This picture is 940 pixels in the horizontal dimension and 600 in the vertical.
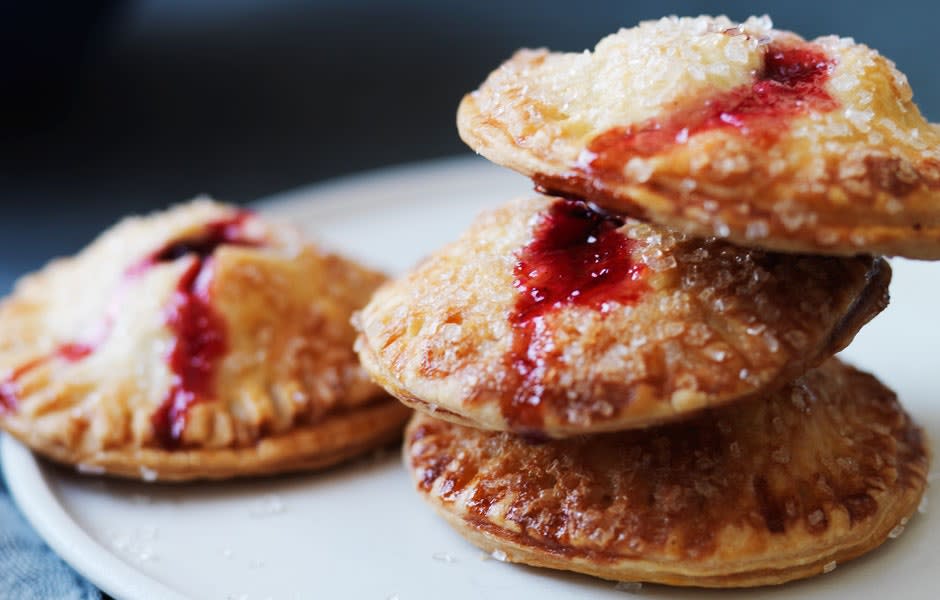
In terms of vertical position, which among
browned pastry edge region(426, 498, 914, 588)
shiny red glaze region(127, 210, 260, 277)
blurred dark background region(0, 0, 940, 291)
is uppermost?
shiny red glaze region(127, 210, 260, 277)

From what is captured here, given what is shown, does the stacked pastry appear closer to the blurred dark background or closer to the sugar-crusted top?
the sugar-crusted top

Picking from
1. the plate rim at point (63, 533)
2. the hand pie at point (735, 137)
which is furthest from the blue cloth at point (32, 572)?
the hand pie at point (735, 137)

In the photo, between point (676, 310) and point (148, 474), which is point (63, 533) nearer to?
point (148, 474)

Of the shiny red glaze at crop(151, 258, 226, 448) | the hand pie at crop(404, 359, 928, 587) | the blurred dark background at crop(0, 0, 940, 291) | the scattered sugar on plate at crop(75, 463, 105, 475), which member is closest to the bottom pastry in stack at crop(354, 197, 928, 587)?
the hand pie at crop(404, 359, 928, 587)

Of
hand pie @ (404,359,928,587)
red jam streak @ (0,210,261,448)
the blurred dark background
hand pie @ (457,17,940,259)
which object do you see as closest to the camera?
hand pie @ (457,17,940,259)

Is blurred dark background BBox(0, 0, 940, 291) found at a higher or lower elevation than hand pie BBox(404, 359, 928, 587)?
lower

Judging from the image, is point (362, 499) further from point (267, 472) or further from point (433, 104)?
point (433, 104)
